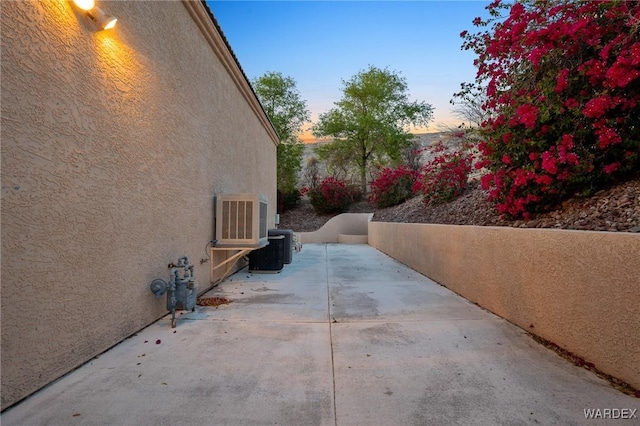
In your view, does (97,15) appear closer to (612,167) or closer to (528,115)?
(528,115)

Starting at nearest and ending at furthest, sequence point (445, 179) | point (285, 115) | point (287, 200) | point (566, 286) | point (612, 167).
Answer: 1. point (566, 286)
2. point (612, 167)
3. point (445, 179)
4. point (285, 115)
5. point (287, 200)

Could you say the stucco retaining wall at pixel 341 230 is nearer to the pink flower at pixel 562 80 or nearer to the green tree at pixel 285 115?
the green tree at pixel 285 115

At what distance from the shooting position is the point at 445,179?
26.8 ft

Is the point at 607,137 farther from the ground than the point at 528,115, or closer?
closer

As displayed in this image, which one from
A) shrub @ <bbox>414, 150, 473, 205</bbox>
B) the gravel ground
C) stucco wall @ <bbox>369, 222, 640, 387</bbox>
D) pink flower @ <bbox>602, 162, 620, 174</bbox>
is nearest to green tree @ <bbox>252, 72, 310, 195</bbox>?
shrub @ <bbox>414, 150, 473, 205</bbox>

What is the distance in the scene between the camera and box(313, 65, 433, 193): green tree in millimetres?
16969

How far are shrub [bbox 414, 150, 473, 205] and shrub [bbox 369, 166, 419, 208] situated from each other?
481cm

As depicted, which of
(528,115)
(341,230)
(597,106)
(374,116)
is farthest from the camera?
(374,116)

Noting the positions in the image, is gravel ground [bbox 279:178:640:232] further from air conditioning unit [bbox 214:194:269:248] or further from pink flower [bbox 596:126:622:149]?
air conditioning unit [bbox 214:194:269:248]

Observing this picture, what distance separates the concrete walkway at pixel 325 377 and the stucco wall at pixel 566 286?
0.19m

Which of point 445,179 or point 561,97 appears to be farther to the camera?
point 445,179

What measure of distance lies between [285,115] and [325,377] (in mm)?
16345

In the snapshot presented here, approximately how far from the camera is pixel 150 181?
3.02m

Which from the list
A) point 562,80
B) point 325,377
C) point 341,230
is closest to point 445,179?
point 562,80
